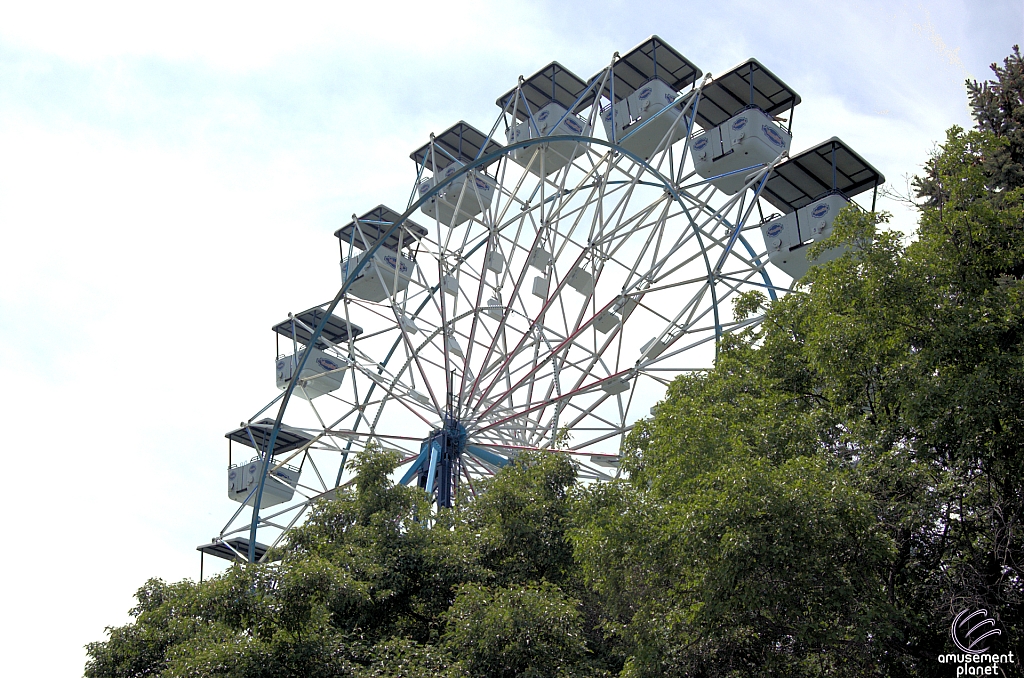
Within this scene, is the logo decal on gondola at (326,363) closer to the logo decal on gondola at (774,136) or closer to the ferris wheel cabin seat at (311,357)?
the ferris wheel cabin seat at (311,357)

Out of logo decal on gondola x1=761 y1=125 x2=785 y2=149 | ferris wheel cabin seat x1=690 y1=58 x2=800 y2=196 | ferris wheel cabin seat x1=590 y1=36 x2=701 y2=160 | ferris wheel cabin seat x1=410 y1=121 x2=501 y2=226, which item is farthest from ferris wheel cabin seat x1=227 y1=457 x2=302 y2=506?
logo decal on gondola x1=761 y1=125 x2=785 y2=149

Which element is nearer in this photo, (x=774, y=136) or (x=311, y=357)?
(x=774, y=136)

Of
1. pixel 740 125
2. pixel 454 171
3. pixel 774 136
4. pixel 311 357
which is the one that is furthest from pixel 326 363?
pixel 774 136

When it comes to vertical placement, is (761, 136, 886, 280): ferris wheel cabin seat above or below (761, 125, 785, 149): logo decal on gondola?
below

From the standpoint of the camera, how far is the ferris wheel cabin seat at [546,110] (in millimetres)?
24109

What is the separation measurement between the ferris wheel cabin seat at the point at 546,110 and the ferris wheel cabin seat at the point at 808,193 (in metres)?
4.53

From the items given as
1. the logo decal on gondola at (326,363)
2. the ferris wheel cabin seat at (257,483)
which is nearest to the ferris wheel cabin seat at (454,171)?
the logo decal on gondola at (326,363)

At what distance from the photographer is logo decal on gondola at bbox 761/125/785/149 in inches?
906

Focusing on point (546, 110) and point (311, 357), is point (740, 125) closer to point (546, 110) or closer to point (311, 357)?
point (546, 110)

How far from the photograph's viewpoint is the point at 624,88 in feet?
79.8

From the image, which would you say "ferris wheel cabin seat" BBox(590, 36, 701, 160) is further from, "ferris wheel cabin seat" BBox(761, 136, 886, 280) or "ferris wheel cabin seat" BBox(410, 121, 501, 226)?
"ferris wheel cabin seat" BBox(410, 121, 501, 226)

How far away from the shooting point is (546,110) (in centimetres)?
2483

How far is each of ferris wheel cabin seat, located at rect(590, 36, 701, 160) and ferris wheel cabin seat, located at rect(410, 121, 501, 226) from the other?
326 cm

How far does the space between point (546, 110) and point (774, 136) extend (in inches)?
205
